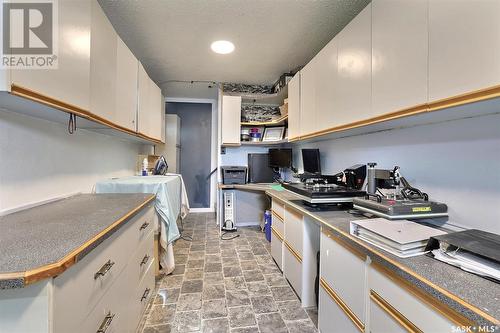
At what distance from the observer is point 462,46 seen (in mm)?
824

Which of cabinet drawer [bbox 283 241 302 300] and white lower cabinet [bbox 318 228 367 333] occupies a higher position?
white lower cabinet [bbox 318 228 367 333]

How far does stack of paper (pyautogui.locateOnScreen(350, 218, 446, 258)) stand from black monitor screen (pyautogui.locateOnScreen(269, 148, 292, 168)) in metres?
2.14

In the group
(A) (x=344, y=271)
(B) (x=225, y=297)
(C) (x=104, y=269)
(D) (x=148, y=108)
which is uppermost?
(D) (x=148, y=108)

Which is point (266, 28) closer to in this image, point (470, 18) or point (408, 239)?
point (470, 18)

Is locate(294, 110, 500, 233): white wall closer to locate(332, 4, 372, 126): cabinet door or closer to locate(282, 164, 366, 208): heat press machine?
locate(282, 164, 366, 208): heat press machine

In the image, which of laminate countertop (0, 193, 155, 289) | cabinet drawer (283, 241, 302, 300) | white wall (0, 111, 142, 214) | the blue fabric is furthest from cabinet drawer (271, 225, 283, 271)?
white wall (0, 111, 142, 214)

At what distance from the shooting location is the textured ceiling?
5.59ft

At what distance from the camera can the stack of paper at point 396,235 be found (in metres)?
0.81

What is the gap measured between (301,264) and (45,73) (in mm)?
1929

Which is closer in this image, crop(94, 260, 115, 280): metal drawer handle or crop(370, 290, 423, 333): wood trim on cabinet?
crop(370, 290, 423, 333): wood trim on cabinet

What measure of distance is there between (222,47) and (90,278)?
232 centimetres

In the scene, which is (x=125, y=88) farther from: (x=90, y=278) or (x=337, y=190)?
(x=337, y=190)

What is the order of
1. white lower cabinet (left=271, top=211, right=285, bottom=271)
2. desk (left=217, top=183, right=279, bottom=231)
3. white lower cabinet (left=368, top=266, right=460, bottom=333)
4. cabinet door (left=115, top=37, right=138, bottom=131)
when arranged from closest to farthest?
white lower cabinet (left=368, top=266, right=460, bottom=333) → cabinet door (left=115, top=37, right=138, bottom=131) → white lower cabinet (left=271, top=211, right=285, bottom=271) → desk (left=217, top=183, right=279, bottom=231)

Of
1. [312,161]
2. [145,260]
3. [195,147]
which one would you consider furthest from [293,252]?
[195,147]
